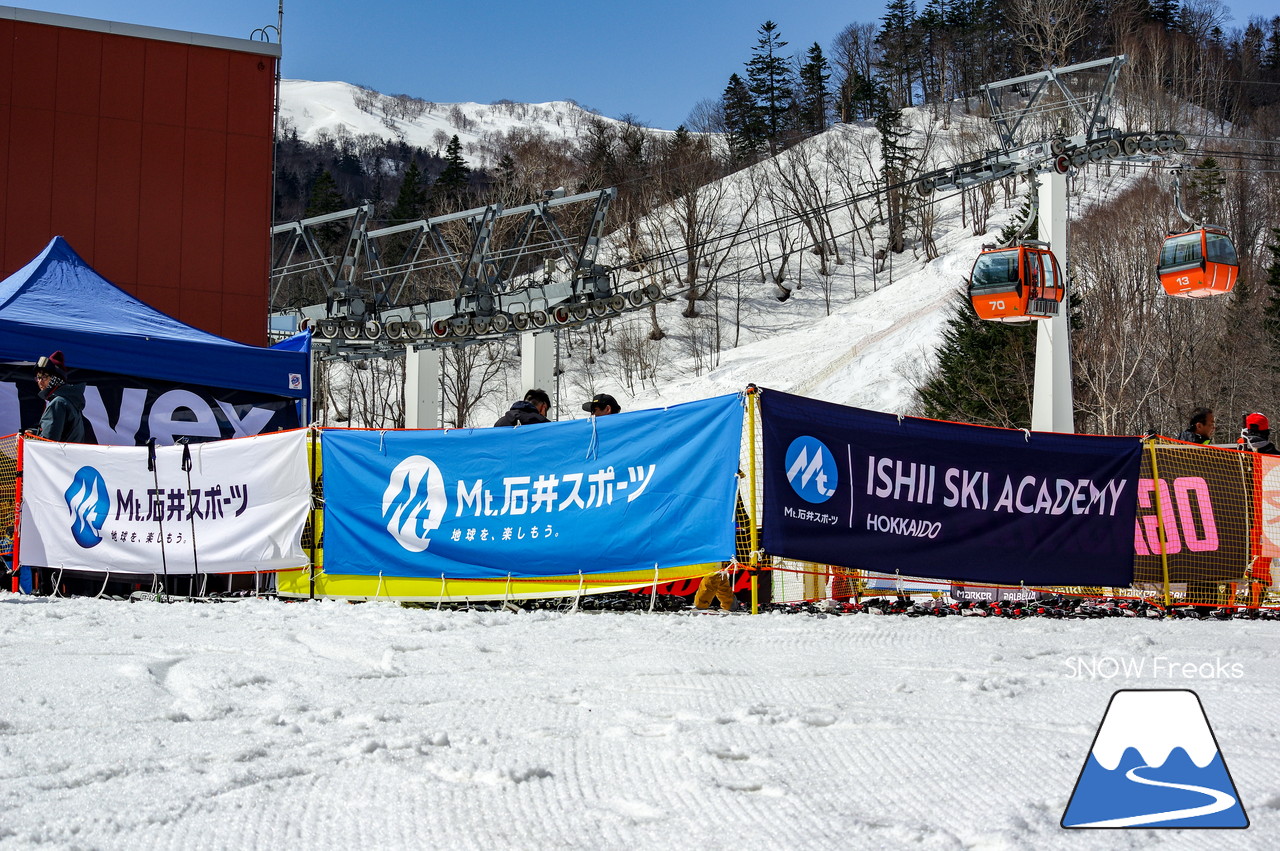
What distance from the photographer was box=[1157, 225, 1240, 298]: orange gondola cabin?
1656 centimetres

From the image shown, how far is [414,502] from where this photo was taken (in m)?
9.09

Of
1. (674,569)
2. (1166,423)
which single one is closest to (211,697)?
(674,569)

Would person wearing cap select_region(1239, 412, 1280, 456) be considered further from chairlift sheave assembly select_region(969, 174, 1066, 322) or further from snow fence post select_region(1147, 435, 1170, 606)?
chairlift sheave assembly select_region(969, 174, 1066, 322)

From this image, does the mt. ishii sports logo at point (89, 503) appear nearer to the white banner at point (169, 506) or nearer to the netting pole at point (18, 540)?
the white banner at point (169, 506)

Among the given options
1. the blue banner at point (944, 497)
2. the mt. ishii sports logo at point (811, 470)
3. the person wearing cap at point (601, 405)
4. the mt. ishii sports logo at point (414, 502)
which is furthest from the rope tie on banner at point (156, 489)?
the mt. ishii sports logo at point (811, 470)

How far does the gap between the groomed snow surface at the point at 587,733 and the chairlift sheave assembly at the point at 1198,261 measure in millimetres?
11203

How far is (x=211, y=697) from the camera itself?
482cm

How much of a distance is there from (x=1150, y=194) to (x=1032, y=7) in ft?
119

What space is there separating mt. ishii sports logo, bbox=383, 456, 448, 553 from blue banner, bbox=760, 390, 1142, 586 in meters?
2.75

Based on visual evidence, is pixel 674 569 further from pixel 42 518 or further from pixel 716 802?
pixel 42 518

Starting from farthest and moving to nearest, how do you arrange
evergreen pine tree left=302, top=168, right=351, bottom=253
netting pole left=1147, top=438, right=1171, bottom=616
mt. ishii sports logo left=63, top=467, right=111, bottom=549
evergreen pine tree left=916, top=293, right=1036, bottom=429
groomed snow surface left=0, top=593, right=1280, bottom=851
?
evergreen pine tree left=302, top=168, right=351, bottom=253
evergreen pine tree left=916, top=293, right=1036, bottom=429
mt. ishii sports logo left=63, top=467, right=111, bottom=549
netting pole left=1147, top=438, right=1171, bottom=616
groomed snow surface left=0, top=593, right=1280, bottom=851

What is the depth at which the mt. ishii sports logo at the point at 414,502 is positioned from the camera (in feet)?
29.6

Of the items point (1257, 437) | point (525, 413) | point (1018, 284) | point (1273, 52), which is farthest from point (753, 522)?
point (1273, 52)

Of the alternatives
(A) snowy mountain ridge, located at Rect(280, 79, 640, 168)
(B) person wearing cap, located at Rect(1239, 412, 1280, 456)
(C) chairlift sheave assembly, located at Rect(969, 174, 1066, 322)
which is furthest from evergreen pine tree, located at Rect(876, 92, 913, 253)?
(A) snowy mountain ridge, located at Rect(280, 79, 640, 168)
